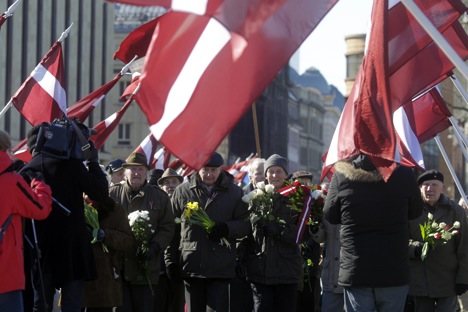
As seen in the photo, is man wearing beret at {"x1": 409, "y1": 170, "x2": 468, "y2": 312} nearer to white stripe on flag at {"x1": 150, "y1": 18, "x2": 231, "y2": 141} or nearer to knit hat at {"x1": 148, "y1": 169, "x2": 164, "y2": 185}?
knit hat at {"x1": 148, "y1": 169, "x2": 164, "y2": 185}

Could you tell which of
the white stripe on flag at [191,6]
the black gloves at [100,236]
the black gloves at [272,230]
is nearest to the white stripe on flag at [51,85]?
the black gloves at [272,230]

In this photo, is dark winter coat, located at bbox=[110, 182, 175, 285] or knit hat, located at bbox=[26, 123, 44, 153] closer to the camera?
knit hat, located at bbox=[26, 123, 44, 153]

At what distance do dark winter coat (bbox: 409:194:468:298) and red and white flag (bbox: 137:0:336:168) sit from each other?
468 cm

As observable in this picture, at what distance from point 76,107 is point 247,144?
103112 millimetres

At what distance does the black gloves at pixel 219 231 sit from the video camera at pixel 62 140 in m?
2.07

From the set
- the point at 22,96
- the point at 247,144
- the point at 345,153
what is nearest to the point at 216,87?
the point at 345,153

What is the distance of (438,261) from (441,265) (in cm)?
5

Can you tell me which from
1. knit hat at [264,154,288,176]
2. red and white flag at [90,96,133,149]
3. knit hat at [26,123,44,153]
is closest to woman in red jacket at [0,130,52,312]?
knit hat at [26,123,44,153]

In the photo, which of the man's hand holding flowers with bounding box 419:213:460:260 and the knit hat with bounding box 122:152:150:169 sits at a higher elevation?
the knit hat with bounding box 122:152:150:169

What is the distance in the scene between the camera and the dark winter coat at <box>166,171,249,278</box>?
1224 cm

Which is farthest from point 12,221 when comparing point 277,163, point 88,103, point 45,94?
point 88,103

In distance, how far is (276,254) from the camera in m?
12.4

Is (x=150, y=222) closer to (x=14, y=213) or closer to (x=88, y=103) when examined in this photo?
(x=14, y=213)

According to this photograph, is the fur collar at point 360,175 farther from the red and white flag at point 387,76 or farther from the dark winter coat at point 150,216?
the dark winter coat at point 150,216
